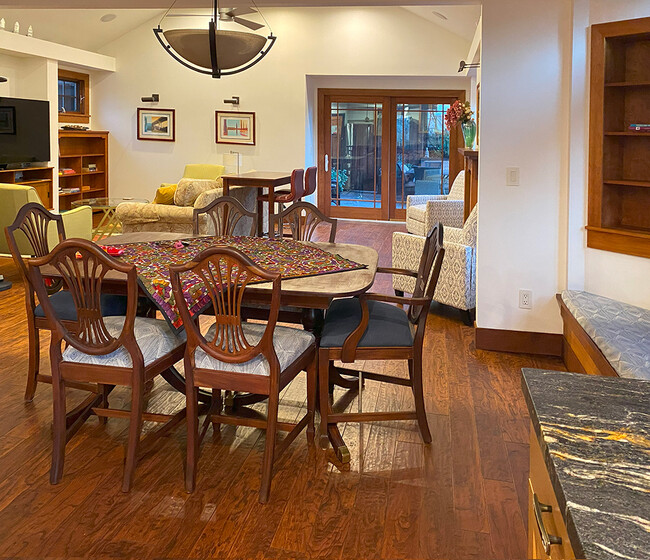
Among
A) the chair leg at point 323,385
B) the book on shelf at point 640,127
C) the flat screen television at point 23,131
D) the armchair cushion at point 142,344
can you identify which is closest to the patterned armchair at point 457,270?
the book on shelf at point 640,127

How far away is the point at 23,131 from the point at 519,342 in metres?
7.42

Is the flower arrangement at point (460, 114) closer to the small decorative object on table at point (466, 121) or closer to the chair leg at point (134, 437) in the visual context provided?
the small decorative object on table at point (466, 121)

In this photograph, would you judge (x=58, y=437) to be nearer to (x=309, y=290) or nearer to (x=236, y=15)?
(x=309, y=290)

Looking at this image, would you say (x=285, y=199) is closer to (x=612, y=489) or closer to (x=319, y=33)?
(x=319, y=33)

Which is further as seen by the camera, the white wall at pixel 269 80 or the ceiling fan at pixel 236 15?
the white wall at pixel 269 80

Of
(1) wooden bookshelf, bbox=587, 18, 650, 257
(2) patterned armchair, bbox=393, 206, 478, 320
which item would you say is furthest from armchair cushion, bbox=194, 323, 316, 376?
(2) patterned armchair, bbox=393, 206, 478, 320

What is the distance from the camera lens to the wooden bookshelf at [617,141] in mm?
4090

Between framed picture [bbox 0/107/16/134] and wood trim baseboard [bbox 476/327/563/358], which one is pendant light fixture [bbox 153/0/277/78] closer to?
wood trim baseboard [bbox 476/327/563/358]

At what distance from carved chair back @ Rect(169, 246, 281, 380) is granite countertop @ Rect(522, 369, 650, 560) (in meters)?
1.25

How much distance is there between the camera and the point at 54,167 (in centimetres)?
992

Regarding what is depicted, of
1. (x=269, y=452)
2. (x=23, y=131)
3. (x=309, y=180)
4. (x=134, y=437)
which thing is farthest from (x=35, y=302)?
(x=23, y=131)

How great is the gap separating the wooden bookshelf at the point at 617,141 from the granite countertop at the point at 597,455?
2.87 m

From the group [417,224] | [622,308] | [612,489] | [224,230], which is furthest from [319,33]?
[612,489]

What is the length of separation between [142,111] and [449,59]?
4962 millimetres
